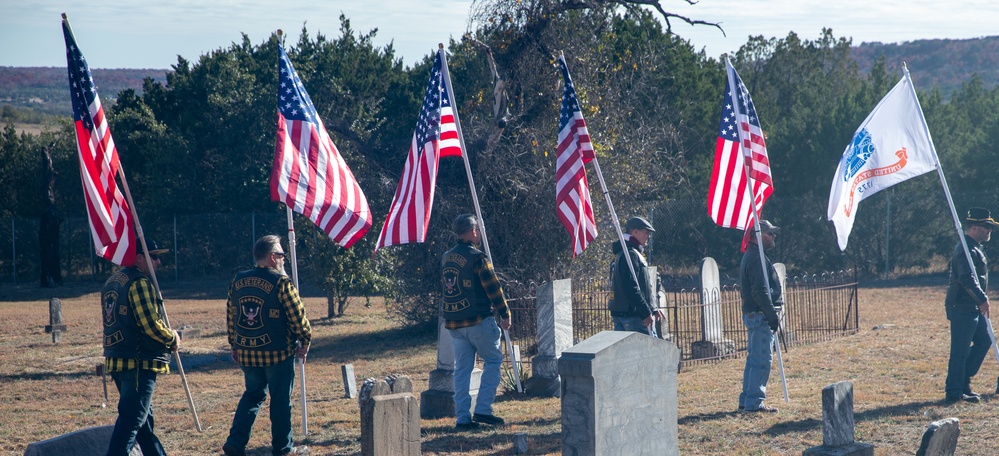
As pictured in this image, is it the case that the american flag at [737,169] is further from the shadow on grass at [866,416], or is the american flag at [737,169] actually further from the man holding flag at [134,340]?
the man holding flag at [134,340]

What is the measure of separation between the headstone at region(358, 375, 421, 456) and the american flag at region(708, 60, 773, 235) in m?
4.97

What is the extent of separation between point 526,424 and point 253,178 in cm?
2404

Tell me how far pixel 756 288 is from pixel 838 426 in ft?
8.20

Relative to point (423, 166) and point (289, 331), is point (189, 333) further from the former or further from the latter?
point (289, 331)

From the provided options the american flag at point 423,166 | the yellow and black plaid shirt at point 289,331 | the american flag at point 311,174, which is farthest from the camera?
the american flag at point 423,166

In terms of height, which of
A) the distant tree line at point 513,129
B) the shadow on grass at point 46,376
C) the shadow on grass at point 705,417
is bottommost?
the shadow on grass at point 705,417

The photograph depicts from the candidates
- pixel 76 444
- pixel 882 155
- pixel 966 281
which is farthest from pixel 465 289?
pixel 966 281

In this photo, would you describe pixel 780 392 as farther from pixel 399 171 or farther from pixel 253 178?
pixel 253 178

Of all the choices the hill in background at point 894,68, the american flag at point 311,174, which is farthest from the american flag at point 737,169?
the hill in background at point 894,68

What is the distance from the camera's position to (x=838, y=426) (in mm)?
6215

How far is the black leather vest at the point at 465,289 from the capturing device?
8.02 m

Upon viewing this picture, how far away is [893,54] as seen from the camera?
377 ft

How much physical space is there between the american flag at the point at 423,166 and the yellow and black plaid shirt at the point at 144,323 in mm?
2330

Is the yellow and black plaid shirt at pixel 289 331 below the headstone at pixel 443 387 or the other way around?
the other way around
